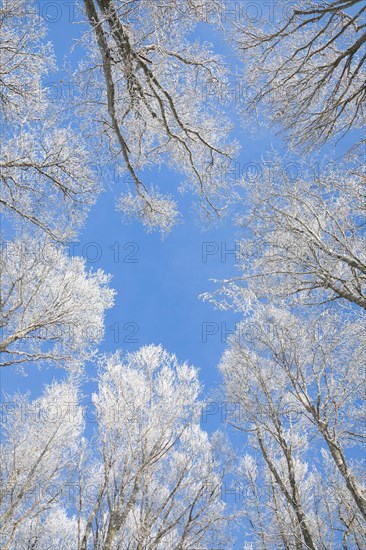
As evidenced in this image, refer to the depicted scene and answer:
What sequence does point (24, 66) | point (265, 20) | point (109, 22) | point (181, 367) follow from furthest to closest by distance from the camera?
point (181, 367), point (24, 66), point (265, 20), point (109, 22)

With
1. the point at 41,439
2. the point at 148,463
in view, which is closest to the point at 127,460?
the point at 148,463

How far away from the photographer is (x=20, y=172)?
20.7ft

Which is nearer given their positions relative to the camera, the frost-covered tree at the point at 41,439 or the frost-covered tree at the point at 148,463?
the frost-covered tree at the point at 148,463

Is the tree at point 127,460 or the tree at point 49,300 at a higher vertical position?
the tree at point 49,300

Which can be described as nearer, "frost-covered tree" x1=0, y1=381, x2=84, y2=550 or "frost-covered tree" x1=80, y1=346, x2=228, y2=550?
"frost-covered tree" x1=80, y1=346, x2=228, y2=550

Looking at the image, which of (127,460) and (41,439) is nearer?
(127,460)

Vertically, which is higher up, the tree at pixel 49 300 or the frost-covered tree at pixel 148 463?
the tree at pixel 49 300

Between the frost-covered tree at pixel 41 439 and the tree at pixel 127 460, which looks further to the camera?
the frost-covered tree at pixel 41 439

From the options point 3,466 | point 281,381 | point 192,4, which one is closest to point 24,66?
point 192,4

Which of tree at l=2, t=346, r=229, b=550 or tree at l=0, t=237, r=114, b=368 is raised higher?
tree at l=0, t=237, r=114, b=368

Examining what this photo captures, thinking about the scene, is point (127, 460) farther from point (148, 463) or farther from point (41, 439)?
point (41, 439)

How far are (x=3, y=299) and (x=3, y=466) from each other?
3545 mm

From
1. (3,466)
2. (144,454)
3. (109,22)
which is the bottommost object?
(144,454)

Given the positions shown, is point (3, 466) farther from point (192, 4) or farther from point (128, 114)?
point (192, 4)
